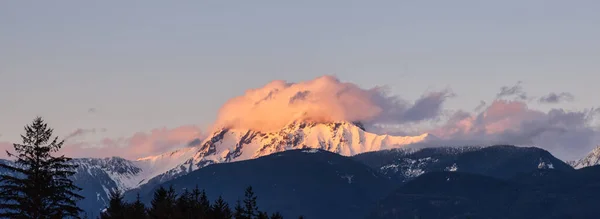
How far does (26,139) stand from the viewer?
314 ft

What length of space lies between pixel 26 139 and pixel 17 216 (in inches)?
269

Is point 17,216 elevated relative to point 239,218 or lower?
lower

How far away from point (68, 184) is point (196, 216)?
6278 centimetres

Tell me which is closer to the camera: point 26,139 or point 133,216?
point 26,139

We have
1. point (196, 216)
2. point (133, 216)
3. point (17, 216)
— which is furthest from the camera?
point (133, 216)

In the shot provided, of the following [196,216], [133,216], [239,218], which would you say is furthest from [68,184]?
[239,218]

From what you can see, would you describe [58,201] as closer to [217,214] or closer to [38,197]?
[38,197]

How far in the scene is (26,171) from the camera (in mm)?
93188

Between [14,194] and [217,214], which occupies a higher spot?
Result: [217,214]

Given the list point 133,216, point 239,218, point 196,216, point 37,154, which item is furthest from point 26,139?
point 239,218

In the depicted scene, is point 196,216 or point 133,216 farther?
point 133,216

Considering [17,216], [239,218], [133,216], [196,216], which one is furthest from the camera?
[239,218]

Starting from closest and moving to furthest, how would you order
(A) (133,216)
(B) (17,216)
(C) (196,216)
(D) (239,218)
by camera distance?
(B) (17,216) < (C) (196,216) < (A) (133,216) < (D) (239,218)

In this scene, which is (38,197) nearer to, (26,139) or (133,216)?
(26,139)
